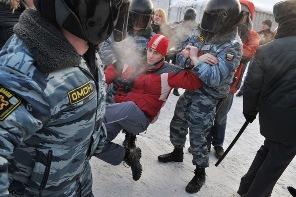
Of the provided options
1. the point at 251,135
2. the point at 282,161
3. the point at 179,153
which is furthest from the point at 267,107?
the point at 251,135

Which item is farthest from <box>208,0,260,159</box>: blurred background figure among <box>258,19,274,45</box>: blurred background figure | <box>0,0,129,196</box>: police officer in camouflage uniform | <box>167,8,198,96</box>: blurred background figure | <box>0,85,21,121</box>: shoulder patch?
<box>258,19,274,45</box>: blurred background figure

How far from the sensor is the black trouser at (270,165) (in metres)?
3.08

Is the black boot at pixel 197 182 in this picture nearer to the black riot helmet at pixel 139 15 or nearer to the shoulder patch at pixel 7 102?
the black riot helmet at pixel 139 15

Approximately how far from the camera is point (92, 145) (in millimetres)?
1625

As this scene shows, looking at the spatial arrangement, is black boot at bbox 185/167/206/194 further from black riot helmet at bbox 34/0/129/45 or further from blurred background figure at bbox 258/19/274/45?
blurred background figure at bbox 258/19/274/45

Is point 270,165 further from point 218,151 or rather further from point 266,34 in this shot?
point 266,34

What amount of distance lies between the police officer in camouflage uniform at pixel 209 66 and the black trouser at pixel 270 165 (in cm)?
61

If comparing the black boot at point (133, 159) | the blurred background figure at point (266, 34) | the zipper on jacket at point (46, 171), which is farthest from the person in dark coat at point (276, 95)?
the blurred background figure at point (266, 34)

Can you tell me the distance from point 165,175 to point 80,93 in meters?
2.73

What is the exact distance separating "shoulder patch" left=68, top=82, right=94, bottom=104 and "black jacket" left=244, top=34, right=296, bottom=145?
204cm

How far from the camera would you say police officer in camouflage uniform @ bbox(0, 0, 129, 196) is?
112cm

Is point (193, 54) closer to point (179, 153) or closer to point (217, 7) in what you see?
point (217, 7)

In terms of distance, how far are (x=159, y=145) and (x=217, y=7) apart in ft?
6.68

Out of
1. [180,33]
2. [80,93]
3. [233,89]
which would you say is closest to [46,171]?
[80,93]
